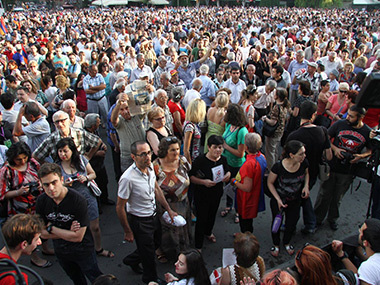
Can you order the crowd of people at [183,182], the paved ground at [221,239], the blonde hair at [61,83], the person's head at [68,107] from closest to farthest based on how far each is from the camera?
the crowd of people at [183,182] → the paved ground at [221,239] → the person's head at [68,107] → the blonde hair at [61,83]

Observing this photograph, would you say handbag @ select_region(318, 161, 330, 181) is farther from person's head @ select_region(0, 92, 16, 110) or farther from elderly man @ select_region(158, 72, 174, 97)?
person's head @ select_region(0, 92, 16, 110)

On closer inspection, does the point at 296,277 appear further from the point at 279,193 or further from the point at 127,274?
the point at 127,274

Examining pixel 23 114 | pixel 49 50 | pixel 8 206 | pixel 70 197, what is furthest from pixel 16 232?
pixel 49 50

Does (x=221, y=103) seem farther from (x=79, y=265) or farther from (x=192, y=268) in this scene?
(x=79, y=265)

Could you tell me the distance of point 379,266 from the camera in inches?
87.1

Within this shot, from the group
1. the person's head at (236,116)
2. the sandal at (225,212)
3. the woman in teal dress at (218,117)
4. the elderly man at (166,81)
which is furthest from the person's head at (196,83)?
the sandal at (225,212)

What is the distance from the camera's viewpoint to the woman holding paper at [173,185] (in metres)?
3.21

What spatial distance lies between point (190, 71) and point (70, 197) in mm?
5582

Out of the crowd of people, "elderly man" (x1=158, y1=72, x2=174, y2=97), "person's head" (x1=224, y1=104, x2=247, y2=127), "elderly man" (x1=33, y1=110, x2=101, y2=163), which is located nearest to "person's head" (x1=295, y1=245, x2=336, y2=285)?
the crowd of people

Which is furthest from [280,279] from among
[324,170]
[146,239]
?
[324,170]

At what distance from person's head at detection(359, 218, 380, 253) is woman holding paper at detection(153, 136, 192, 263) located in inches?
A: 69.5

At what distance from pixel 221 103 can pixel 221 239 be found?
194 centimetres

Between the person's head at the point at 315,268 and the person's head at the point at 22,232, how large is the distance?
1990mm

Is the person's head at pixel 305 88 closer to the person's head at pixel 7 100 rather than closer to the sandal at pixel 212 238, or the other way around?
the sandal at pixel 212 238
